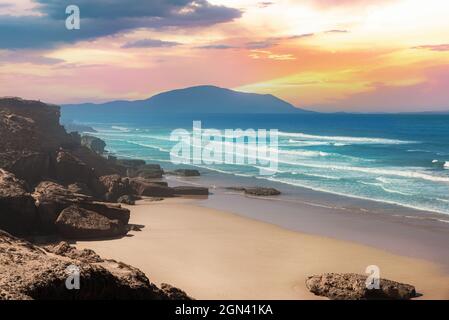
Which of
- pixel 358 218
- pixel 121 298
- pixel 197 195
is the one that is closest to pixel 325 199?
pixel 358 218

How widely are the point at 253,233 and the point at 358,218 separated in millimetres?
6106

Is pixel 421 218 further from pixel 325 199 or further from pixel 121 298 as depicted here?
pixel 121 298

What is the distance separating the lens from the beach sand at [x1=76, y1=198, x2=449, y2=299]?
48.4 ft

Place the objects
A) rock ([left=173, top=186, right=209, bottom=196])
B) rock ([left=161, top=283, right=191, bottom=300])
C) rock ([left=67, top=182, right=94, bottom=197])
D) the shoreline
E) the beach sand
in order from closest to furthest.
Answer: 1. rock ([left=161, top=283, right=191, bottom=300])
2. the beach sand
3. the shoreline
4. rock ([left=67, top=182, right=94, bottom=197])
5. rock ([left=173, top=186, right=209, bottom=196])

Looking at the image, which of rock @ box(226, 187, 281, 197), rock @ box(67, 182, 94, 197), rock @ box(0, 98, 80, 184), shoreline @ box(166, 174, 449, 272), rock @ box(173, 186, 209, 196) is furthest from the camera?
rock @ box(173, 186, 209, 196)

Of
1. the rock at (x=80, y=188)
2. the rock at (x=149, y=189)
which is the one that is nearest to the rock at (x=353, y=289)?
the rock at (x=80, y=188)

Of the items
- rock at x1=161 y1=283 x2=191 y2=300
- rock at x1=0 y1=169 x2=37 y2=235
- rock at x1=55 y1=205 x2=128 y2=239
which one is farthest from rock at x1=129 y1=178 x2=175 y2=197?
rock at x1=161 y1=283 x2=191 y2=300

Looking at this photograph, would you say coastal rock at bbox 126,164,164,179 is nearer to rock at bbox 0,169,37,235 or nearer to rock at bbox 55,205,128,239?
rock at bbox 55,205,128,239

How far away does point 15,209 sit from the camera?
727 inches

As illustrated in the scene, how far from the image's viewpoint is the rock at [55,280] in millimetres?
8055

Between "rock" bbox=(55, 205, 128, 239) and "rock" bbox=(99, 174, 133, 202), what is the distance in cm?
883

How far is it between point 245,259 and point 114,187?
14140mm

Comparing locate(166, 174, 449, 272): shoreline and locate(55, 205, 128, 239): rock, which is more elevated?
locate(55, 205, 128, 239): rock
